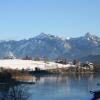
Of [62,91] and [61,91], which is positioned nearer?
[62,91]

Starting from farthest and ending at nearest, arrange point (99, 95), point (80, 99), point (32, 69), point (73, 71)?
point (73, 71)
point (32, 69)
point (80, 99)
point (99, 95)

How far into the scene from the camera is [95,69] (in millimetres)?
187750

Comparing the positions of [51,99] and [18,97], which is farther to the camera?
[51,99]

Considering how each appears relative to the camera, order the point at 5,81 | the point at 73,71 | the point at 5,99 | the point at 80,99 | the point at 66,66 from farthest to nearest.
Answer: the point at 66,66 → the point at 73,71 → the point at 5,81 → the point at 80,99 → the point at 5,99

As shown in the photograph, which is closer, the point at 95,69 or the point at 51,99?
the point at 51,99

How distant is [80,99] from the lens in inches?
2240

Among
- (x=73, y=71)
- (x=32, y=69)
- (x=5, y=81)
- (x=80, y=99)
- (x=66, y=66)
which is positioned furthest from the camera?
(x=66, y=66)

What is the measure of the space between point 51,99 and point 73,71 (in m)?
120

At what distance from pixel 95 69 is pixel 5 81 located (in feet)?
338

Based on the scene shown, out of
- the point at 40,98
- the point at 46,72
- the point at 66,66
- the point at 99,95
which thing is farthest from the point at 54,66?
the point at 99,95

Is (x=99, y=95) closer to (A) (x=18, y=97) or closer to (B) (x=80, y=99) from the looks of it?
(A) (x=18, y=97)

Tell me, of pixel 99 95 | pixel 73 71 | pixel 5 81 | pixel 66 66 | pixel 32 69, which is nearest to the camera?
pixel 99 95

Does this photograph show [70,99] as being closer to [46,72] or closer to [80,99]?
[80,99]

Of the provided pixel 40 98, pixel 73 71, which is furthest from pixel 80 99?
pixel 73 71
